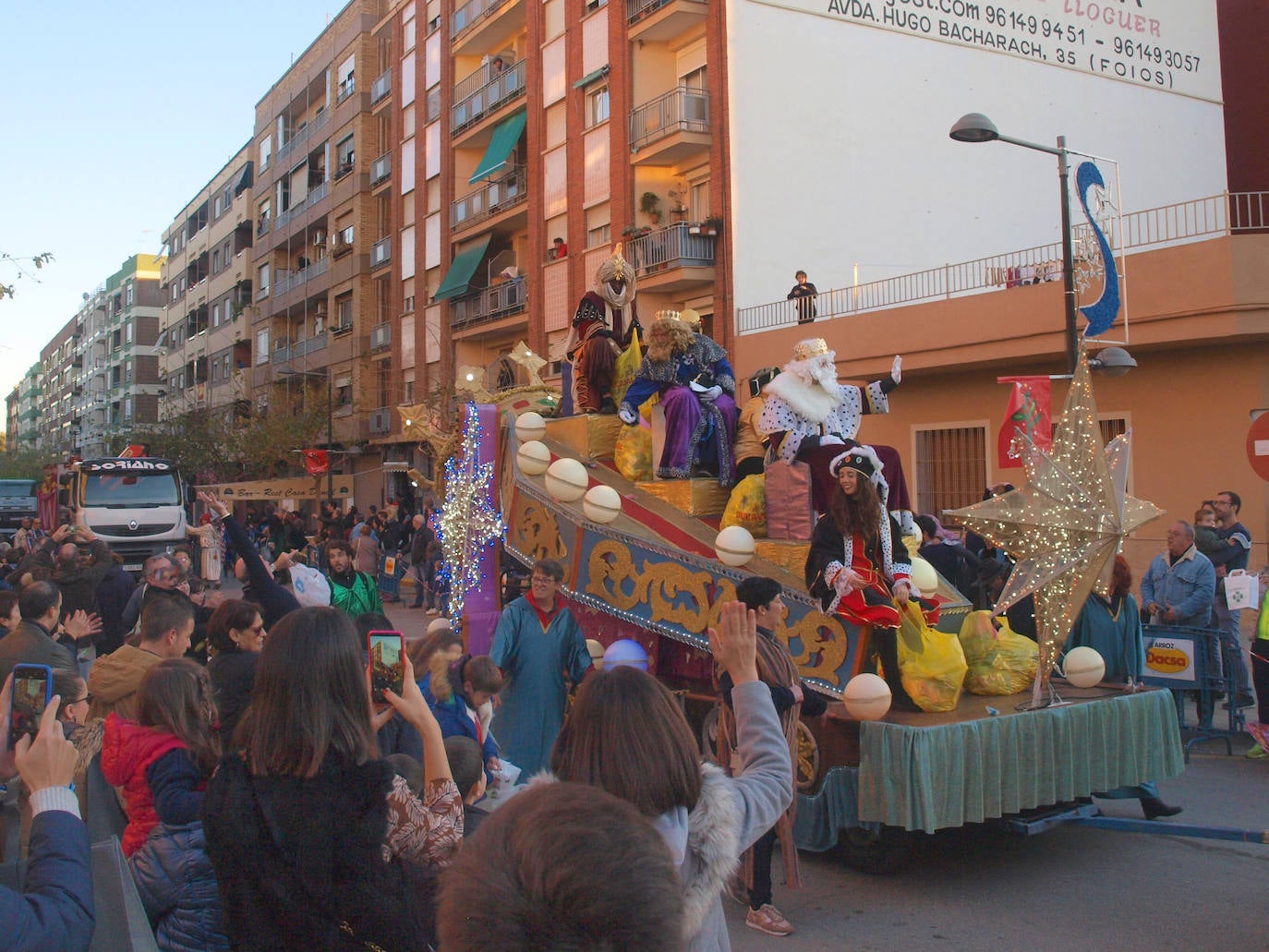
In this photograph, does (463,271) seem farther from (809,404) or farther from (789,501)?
(789,501)

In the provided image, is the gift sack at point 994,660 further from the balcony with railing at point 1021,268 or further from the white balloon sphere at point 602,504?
the balcony with railing at point 1021,268

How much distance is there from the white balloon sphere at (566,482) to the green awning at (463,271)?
25264mm

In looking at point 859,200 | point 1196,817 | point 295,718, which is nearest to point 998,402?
point 859,200

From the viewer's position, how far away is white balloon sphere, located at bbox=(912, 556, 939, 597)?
689cm

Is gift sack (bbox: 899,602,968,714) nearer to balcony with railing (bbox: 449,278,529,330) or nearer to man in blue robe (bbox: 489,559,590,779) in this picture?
man in blue robe (bbox: 489,559,590,779)

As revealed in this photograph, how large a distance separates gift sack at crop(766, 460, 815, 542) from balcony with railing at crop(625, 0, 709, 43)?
19.2m

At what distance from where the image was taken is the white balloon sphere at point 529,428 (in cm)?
909

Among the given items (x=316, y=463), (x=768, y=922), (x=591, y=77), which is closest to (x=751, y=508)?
(x=768, y=922)

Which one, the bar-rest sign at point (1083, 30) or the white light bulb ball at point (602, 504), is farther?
the bar-rest sign at point (1083, 30)

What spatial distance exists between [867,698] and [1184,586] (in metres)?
5.03

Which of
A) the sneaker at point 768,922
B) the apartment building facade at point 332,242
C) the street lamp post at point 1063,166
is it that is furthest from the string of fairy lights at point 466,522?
the apartment building facade at point 332,242

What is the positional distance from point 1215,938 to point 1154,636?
438cm

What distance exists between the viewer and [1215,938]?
16.9ft

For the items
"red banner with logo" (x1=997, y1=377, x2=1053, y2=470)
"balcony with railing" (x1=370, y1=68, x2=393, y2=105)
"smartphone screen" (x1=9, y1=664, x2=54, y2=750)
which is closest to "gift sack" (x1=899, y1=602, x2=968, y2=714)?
"smartphone screen" (x1=9, y1=664, x2=54, y2=750)
